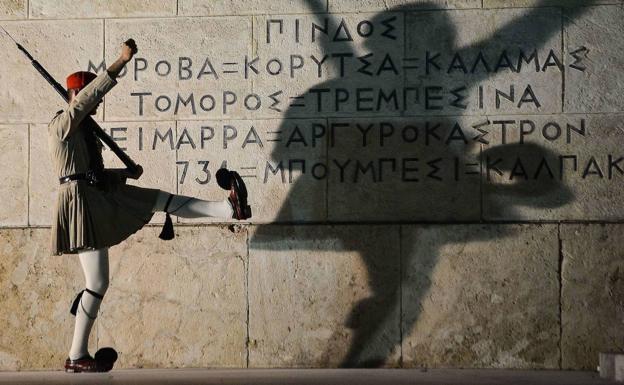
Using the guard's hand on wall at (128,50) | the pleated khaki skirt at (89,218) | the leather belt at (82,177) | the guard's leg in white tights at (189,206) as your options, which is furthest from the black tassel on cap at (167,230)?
the guard's hand on wall at (128,50)

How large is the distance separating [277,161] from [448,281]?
1.72 meters

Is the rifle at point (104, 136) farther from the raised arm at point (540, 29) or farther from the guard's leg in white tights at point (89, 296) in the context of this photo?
the raised arm at point (540, 29)

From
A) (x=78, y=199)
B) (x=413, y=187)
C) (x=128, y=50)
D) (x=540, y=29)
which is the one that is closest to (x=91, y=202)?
(x=78, y=199)

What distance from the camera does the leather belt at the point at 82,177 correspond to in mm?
11430

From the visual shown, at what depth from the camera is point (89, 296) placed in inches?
456

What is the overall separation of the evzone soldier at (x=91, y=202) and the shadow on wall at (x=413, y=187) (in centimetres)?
97

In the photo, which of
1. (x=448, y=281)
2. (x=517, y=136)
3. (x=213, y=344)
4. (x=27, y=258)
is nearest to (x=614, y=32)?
(x=517, y=136)

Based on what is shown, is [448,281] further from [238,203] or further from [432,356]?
[238,203]

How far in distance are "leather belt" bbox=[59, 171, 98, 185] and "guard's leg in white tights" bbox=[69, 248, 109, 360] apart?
0.54 metres

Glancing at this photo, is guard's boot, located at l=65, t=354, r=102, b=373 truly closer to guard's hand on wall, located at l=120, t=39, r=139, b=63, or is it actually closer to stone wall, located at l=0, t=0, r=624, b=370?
stone wall, located at l=0, t=0, r=624, b=370

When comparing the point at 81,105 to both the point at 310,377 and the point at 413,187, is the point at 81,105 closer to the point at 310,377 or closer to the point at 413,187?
the point at 310,377

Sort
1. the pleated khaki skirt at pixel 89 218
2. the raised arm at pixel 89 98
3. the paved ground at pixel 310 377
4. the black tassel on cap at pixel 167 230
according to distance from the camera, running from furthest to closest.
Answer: the black tassel on cap at pixel 167 230 → the pleated khaki skirt at pixel 89 218 → the paved ground at pixel 310 377 → the raised arm at pixel 89 98

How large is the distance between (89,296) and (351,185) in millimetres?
2371

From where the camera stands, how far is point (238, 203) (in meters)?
11.6
